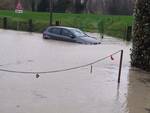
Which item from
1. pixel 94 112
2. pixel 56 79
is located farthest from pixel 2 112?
pixel 56 79

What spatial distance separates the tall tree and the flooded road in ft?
1.75

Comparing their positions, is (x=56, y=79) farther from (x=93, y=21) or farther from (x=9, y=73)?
(x=93, y=21)

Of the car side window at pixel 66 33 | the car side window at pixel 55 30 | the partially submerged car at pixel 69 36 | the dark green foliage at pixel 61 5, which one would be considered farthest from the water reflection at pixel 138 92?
the dark green foliage at pixel 61 5

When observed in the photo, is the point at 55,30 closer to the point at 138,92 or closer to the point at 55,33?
the point at 55,33

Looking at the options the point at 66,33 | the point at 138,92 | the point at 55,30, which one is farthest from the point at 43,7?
the point at 138,92

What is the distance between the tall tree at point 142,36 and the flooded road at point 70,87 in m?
0.53

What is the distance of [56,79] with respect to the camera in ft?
58.9

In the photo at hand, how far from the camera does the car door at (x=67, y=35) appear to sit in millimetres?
34406

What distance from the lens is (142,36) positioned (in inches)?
853

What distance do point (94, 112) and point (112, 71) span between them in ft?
25.3

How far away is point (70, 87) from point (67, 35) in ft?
59.7

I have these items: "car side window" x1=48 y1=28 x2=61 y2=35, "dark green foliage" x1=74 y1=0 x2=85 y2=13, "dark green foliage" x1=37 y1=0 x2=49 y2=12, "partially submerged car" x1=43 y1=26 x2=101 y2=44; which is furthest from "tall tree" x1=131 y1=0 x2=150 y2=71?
"dark green foliage" x1=74 y1=0 x2=85 y2=13

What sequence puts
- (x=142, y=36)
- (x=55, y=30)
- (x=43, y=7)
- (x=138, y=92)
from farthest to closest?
(x=43, y=7) < (x=55, y=30) < (x=142, y=36) < (x=138, y=92)

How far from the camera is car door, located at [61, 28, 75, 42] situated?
34406mm
